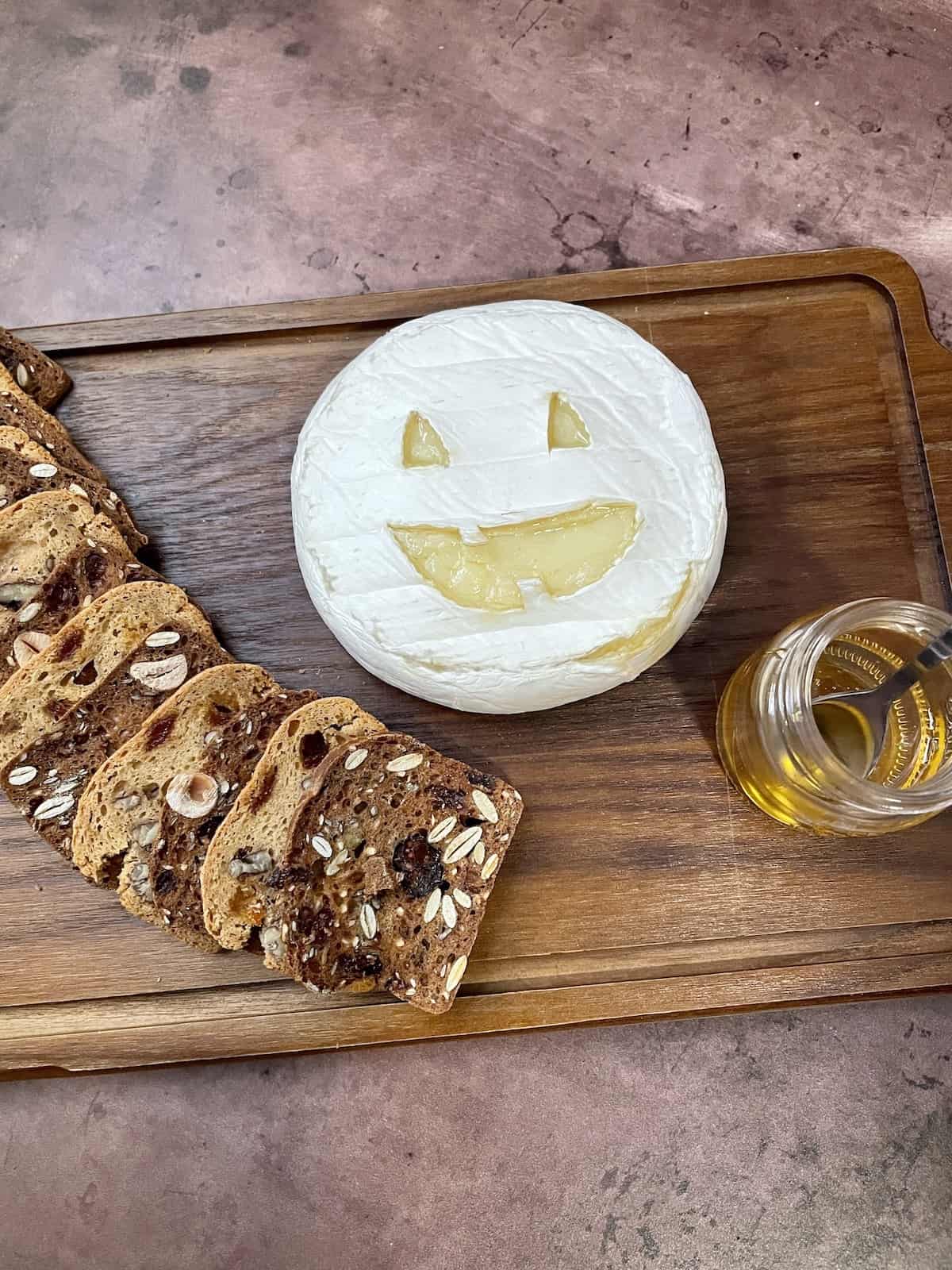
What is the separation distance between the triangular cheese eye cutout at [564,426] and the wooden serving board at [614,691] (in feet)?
1.53

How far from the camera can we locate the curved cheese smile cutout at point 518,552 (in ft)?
4.62

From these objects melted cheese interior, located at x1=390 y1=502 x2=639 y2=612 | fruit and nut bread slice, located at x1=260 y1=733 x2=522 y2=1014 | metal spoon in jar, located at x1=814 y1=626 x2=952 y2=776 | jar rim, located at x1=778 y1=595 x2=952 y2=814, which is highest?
melted cheese interior, located at x1=390 y1=502 x2=639 y2=612

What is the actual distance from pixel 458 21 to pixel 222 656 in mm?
1778

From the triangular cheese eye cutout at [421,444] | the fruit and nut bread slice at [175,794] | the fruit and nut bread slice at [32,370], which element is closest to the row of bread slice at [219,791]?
the fruit and nut bread slice at [175,794]

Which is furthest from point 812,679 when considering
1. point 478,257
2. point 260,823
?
A: point 478,257

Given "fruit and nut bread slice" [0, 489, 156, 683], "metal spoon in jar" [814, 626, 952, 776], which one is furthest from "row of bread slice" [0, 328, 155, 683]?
"metal spoon in jar" [814, 626, 952, 776]

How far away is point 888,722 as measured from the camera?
62.0 inches

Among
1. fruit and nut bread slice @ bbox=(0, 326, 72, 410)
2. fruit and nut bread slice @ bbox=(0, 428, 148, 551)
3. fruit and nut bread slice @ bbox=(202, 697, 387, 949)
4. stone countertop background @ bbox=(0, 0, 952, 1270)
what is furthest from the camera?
stone countertop background @ bbox=(0, 0, 952, 1270)

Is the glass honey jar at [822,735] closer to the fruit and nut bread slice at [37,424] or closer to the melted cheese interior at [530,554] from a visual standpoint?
the melted cheese interior at [530,554]

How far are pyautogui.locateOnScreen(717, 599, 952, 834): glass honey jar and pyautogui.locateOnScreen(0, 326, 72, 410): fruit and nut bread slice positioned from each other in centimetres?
138

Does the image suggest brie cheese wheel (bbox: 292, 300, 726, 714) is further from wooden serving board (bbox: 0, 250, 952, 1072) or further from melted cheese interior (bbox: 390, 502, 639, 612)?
wooden serving board (bbox: 0, 250, 952, 1072)

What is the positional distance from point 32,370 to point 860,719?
5.31 ft

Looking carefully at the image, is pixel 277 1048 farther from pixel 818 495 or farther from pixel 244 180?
pixel 244 180

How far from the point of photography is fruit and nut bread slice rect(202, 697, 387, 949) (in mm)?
1472
